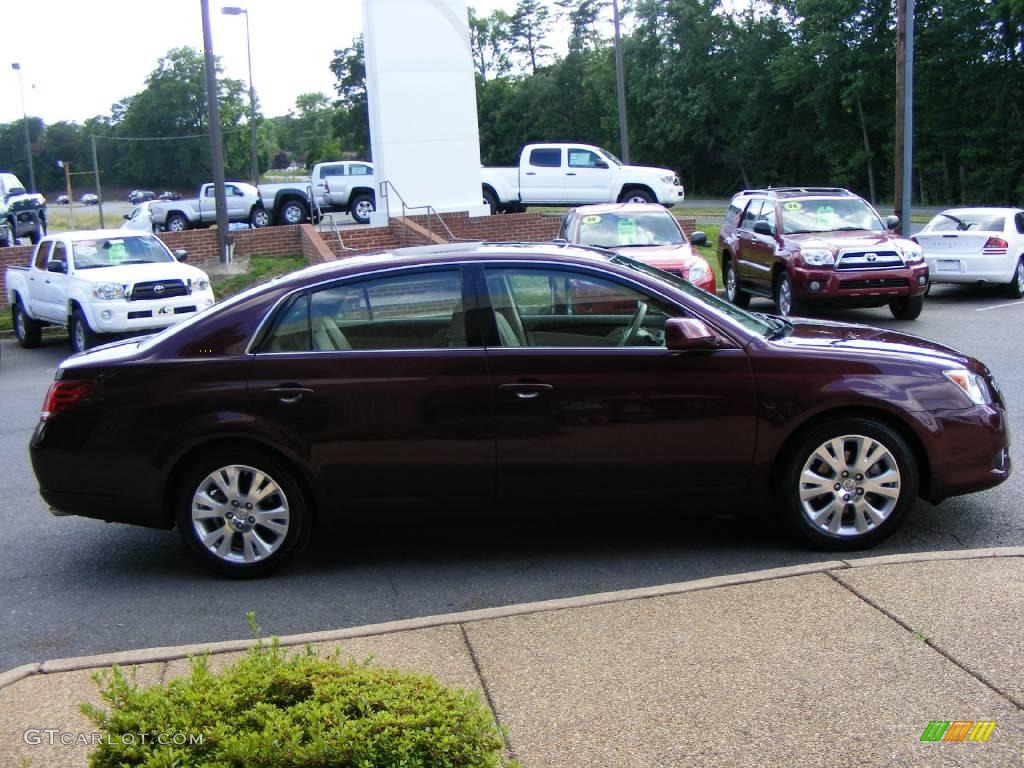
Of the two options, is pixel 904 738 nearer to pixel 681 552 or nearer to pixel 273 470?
pixel 681 552

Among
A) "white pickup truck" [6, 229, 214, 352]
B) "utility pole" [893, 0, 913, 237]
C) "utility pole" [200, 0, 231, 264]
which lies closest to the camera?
"white pickup truck" [6, 229, 214, 352]

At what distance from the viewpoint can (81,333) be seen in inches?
623

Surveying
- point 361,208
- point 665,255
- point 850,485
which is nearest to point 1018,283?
point 665,255

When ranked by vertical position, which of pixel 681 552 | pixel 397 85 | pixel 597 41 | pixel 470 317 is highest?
pixel 597 41

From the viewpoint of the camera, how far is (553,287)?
596 centimetres

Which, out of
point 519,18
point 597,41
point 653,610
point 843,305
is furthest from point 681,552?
point 519,18

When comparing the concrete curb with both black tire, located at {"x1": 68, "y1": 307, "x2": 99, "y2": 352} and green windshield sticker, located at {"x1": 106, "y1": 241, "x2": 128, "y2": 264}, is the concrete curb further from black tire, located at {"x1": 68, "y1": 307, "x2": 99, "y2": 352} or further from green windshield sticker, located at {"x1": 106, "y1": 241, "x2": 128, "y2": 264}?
green windshield sticker, located at {"x1": 106, "y1": 241, "x2": 128, "y2": 264}

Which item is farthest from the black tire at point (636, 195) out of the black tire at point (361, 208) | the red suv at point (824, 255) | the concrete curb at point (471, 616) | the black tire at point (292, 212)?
the concrete curb at point (471, 616)

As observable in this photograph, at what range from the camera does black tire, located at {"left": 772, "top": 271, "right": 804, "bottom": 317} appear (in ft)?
51.0

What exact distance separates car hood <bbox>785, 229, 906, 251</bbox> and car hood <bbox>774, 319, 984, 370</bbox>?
907 centimetres

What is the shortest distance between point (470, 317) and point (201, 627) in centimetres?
199

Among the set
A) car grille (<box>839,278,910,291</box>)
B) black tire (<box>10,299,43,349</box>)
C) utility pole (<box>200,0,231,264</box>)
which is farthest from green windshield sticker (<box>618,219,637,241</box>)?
utility pole (<box>200,0,231,264</box>)

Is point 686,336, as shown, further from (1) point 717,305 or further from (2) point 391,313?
(2) point 391,313

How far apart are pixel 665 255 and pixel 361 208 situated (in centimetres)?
2196
